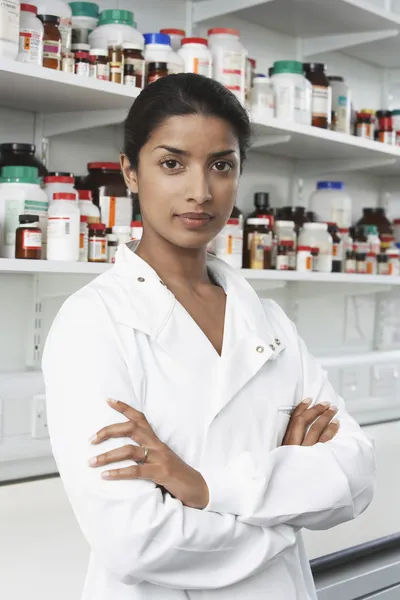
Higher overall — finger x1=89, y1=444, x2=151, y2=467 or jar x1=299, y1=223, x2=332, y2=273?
jar x1=299, y1=223, x2=332, y2=273

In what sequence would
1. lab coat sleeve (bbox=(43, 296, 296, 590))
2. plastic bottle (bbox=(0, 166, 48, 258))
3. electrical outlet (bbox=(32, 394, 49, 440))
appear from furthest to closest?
electrical outlet (bbox=(32, 394, 49, 440)) → plastic bottle (bbox=(0, 166, 48, 258)) → lab coat sleeve (bbox=(43, 296, 296, 590))

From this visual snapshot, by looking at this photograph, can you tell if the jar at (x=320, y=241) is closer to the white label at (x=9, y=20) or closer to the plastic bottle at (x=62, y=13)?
the plastic bottle at (x=62, y=13)

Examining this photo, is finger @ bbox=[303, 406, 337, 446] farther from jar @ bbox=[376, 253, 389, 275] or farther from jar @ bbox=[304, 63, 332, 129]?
jar @ bbox=[376, 253, 389, 275]

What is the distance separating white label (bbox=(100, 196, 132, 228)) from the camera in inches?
71.7

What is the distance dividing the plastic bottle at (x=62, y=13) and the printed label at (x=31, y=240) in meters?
0.40

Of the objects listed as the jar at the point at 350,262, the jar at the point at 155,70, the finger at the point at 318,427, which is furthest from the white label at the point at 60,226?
the jar at the point at 350,262

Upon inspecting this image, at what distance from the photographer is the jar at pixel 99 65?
172 centimetres

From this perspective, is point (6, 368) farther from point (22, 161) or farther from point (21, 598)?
point (21, 598)

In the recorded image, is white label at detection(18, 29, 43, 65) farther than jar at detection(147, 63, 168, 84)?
No

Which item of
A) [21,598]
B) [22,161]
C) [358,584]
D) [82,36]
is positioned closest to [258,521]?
[21,598]

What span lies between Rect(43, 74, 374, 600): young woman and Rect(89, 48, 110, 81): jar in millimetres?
629

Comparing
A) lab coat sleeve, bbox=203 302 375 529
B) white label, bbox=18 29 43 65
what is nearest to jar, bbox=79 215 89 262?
white label, bbox=18 29 43 65

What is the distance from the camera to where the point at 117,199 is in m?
1.83

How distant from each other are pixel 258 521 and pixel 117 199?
1007 mm
